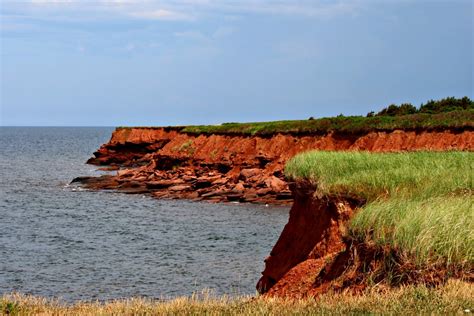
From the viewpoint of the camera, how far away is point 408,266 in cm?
1095

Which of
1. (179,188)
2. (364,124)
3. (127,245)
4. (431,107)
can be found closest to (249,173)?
(179,188)

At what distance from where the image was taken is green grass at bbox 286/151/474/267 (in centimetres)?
1078

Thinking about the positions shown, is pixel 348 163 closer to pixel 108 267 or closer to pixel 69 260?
pixel 108 267

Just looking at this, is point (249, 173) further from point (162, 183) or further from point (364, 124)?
point (364, 124)

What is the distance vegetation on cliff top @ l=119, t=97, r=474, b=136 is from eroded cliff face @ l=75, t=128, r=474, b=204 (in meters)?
0.54

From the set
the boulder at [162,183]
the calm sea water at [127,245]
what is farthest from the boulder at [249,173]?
the calm sea water at [127,245]

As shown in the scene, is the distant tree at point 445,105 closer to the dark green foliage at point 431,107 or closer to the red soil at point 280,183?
the dark green foliage at point 431,107

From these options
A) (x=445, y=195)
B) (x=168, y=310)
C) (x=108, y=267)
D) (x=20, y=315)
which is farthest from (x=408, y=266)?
(x=108, y=267)

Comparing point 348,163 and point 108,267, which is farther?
point 108,267

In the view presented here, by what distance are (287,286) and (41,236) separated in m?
25.4

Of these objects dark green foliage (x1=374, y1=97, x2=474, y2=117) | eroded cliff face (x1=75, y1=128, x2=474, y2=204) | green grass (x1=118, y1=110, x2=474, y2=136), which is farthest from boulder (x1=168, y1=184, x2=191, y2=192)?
dark green foliage (x1=374, y1=97, x2=474, y2=117)

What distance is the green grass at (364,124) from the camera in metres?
50.5

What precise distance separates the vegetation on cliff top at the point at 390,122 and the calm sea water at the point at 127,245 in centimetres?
1291

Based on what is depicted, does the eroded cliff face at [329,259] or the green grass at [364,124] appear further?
the green grass at [364,124]
